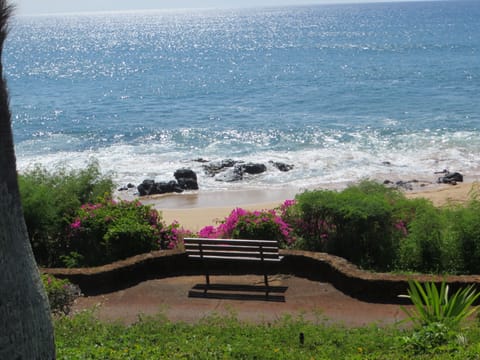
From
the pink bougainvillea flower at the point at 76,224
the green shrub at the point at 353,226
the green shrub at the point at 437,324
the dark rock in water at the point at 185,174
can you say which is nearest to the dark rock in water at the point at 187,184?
the dark rock in water at the point at 185,174

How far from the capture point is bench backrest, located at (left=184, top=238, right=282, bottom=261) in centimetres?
1045

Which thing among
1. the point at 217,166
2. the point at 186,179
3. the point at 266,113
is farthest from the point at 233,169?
the point at 266,113

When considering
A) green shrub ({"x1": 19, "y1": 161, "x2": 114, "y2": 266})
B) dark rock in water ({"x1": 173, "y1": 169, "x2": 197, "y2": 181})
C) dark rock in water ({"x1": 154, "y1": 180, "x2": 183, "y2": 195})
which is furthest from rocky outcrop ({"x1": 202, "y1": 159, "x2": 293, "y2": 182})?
green shrub ({"x1": 19, "y1": 161, "x2": 114, "y2": 266})

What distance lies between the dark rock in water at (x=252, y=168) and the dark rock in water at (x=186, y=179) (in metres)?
2.15

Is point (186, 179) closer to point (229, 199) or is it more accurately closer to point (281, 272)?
point (229, 199)

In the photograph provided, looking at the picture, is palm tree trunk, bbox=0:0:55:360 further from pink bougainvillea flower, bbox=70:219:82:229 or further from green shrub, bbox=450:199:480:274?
green shrub, bbox=450:199:480:274

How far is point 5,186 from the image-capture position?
15.2 feet

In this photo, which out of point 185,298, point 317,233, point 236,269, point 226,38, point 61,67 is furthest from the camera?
point 226,38

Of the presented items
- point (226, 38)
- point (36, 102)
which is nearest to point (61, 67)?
point (36, 102)

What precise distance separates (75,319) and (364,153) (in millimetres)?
24323

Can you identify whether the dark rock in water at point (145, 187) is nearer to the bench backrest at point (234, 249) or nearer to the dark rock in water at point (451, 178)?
the dark rock in water at point (451, 178)

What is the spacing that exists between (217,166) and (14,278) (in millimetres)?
24691

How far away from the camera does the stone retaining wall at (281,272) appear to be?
9.93m

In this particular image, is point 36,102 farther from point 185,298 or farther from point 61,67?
point 185,298
